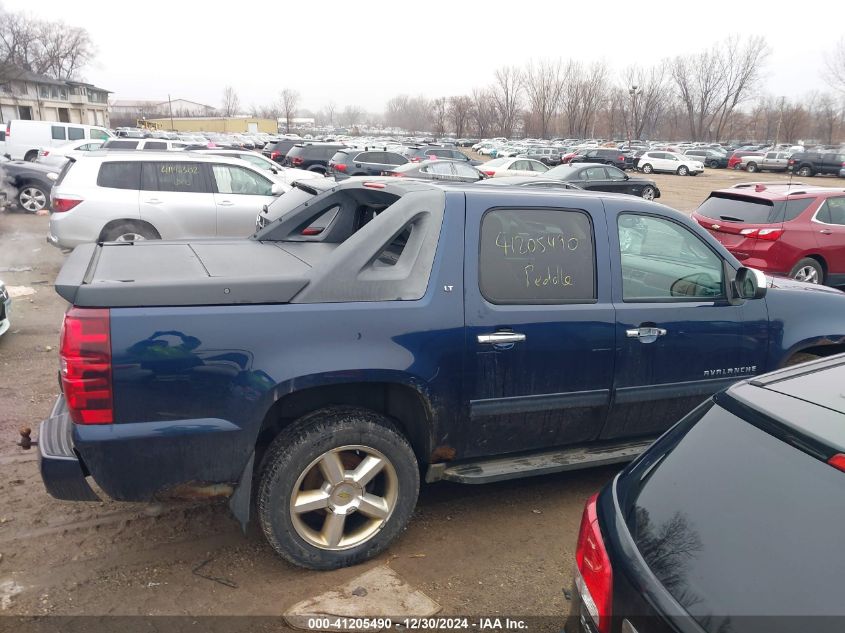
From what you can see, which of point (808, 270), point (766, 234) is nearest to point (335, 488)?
point (766, 234)

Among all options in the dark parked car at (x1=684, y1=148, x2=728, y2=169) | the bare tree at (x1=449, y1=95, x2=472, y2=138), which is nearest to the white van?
the dark parked car at (x1=684, y1=148, x2=728, y2=169)

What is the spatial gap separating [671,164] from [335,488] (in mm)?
44272

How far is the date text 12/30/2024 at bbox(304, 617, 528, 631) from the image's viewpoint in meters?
2.84

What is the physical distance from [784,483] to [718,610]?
0.40 meters

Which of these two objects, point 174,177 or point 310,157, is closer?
point 174,177

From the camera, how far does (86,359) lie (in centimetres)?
268

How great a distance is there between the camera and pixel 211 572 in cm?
320

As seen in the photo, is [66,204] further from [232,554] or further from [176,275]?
[232,554]

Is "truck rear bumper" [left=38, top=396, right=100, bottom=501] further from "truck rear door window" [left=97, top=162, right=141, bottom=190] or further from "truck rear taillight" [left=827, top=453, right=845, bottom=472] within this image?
"truck rear door window" [left=97, top=162, right=141, bottom=190]

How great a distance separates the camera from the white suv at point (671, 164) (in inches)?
1656

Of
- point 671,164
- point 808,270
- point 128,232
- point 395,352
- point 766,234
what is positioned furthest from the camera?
point 671,164

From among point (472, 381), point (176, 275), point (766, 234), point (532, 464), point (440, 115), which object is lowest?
point (532, 464)

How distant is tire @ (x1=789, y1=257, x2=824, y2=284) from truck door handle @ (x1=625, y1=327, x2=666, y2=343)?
687 centimetres

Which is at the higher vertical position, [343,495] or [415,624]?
[343,495]
